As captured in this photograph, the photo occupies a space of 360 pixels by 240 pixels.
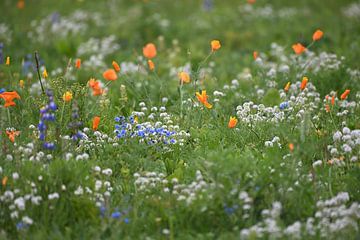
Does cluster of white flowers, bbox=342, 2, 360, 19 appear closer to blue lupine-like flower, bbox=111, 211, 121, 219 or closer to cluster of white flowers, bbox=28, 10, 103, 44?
cluster of white flowers, bbox=28, 10, 103, 44

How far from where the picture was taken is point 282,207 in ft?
11.1

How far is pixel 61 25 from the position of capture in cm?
818

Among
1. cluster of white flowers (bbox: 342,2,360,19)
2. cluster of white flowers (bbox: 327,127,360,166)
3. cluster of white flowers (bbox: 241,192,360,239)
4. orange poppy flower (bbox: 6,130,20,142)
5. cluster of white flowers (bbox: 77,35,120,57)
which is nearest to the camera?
cluster of white flowers (bbox: 241,192,360,239)

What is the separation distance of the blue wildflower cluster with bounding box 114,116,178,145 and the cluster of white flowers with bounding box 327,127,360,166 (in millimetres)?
1086

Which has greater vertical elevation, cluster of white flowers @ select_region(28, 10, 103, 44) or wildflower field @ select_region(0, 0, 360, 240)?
cluster of white flowers @ select_region(28, 10, 103, 44)

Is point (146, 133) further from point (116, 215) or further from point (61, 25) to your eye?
point (61, 25)

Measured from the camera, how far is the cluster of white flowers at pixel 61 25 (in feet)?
25.6

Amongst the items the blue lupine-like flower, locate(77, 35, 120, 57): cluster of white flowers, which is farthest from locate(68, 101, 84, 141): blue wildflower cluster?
locate(77, 35, 120, 57): cluster of white flowers

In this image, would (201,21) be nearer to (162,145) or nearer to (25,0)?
(25,0)

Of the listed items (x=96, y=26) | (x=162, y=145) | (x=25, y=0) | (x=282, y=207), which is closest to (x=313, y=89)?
(x=162, y=145)

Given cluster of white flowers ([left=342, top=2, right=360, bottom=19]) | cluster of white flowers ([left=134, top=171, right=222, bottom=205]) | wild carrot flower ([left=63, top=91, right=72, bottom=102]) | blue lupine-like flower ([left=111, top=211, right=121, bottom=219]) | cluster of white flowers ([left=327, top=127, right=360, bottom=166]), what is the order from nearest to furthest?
1. blue lupine-like flower ([left=111, top=211, right=121, bottom=219])
2. cluster of white flowers ([left=134, top=171, right=222, bottom=205])
3. cluster of white flowers ([left=327, top=127, right=360, bottom=166])
4. wild carrot flower ([left=63, top=91, right=72, bottom=102])
5. cluster of white flowers ([left=342, top=2, right=360, bottom=19])

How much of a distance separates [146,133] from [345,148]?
1351 millimetres

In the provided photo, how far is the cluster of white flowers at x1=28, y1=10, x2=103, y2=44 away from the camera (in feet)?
25.6

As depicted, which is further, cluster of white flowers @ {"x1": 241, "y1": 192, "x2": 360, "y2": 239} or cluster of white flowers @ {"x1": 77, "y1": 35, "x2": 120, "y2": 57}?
cluster of white flowers @ {"x1": 77, "y1": 35, "x2": 120, "y2": 57}
